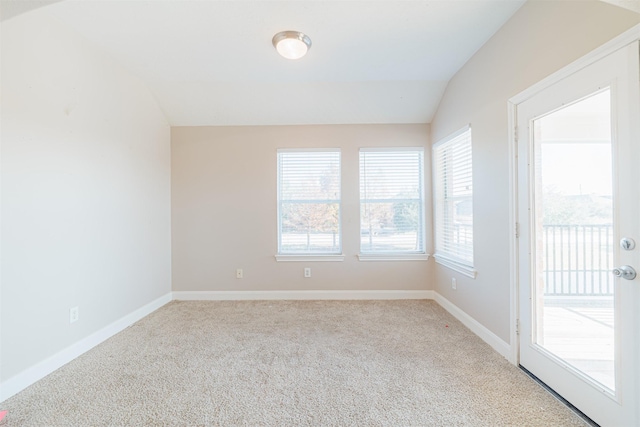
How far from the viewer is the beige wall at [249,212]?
3.51 meters

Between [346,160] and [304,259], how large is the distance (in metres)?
1.44

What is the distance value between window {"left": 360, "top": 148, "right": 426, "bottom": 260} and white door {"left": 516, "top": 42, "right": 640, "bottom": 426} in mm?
1604

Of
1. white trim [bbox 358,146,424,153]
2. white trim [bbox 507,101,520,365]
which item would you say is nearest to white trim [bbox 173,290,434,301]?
white trim [bbox 507,101,520,365]

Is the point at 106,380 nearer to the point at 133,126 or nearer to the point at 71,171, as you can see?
the point at 71,171

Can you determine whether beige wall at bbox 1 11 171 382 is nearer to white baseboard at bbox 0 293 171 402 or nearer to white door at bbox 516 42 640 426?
white baseboard at bbox 0 293 171 402

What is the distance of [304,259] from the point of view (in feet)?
11.5

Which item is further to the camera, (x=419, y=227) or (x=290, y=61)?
(x=419, y=227)

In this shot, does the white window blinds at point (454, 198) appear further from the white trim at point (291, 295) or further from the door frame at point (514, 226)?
the white trim at point (291, 295)

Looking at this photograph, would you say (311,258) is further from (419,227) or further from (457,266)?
(457,266)

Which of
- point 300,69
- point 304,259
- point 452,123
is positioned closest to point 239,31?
point 300,69

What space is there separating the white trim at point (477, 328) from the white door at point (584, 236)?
0.16m

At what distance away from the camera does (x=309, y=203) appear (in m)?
3.56

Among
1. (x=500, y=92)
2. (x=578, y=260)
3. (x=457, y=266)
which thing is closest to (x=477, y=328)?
(x=457, y=266)

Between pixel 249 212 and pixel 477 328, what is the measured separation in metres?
2.86
